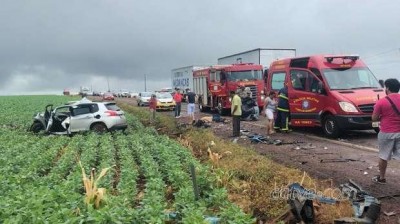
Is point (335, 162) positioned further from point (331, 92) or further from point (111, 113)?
point (111, 113)

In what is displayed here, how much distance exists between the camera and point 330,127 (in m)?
15.2

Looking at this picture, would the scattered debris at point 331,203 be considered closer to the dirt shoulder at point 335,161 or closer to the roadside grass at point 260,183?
the roadside grass at point 260,183

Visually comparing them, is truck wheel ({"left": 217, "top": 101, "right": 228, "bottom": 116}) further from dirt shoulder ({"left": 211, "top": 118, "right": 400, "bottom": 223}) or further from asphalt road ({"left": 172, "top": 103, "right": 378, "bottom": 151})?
dirt shoulder ({"left": 211, "top": 118, "right": 400, "bottom": 223})

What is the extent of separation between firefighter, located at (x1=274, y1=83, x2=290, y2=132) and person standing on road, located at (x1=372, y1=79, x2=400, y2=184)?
8.03 meters

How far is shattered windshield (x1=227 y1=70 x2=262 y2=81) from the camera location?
88.2 feet

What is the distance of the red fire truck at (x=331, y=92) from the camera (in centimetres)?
1440

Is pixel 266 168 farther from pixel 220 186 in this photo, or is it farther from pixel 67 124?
pixel 67 124

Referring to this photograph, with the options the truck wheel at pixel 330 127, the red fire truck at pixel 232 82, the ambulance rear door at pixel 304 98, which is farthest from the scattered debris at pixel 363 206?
the red fire truck at pixel 232 82

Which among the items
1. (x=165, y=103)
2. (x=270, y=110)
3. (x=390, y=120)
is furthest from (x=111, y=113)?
(x=165, y=103)

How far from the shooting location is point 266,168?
30.2 ft

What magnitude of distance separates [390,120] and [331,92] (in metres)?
6.87

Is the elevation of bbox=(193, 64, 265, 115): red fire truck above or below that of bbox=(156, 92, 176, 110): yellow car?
above

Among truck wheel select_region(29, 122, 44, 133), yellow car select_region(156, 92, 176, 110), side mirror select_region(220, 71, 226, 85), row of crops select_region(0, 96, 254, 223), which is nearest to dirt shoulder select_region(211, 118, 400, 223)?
row of crops select_region(0, 96, 254, 223)

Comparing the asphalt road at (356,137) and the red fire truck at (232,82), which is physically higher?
the red fire truck at (232,82)
